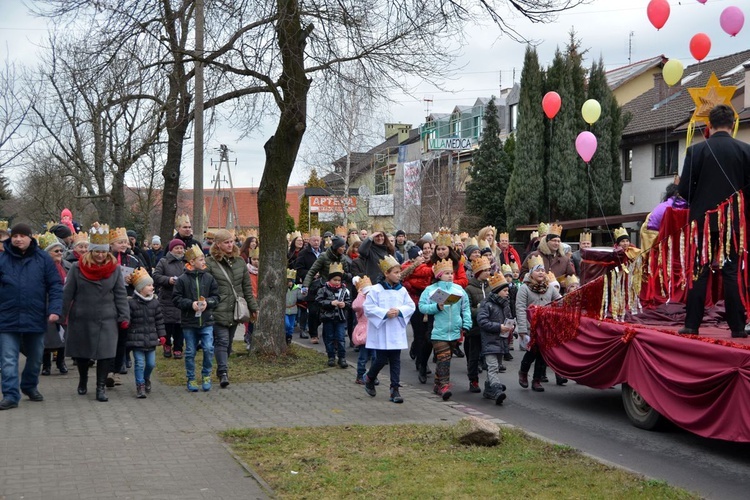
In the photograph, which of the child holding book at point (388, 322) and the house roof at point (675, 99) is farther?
the house roof at point (675, 99)

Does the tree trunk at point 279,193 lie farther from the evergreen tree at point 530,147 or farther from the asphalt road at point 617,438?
the evergreen tree at point 530,147

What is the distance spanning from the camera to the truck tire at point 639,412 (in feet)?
29.5

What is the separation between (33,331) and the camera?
982cm

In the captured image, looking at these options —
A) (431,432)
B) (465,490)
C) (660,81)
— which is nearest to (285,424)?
(431,432)

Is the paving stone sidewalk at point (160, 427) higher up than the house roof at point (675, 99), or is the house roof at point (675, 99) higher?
the house roof at point (675, 99)

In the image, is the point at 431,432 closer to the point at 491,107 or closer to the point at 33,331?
the point at 33,331

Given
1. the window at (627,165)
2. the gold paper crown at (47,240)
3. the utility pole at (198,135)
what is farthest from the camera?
the window at (627,165)

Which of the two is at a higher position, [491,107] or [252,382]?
[491,107]

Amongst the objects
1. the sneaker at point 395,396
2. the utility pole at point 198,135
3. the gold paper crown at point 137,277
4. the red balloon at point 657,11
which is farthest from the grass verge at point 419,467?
the red balloon at point 657,11

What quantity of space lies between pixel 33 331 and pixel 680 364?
21.8ft

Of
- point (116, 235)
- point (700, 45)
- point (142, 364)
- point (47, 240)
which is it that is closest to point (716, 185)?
point (142, 364)

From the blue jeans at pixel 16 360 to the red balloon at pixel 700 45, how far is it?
14226 mm

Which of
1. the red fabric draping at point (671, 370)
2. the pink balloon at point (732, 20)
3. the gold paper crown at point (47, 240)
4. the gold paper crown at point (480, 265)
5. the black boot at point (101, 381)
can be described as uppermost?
the pink balloon at point (732, 20)

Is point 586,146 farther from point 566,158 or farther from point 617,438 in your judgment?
point 566,158
